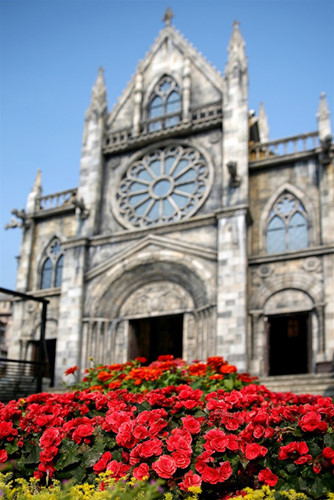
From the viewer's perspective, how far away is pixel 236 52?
23219 mm

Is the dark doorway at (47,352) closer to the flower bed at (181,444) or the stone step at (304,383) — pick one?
the stone step at (304,383)

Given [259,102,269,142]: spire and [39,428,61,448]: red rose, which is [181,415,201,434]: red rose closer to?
[39,428,61,448]: red rose

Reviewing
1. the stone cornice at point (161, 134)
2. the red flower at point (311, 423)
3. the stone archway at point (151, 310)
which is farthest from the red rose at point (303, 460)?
the stone cornice at point (161, 134)

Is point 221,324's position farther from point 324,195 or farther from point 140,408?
point 140,408

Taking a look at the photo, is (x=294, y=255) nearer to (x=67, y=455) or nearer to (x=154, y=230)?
(x=154, y=230)

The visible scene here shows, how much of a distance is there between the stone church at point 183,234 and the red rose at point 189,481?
13.2 meters

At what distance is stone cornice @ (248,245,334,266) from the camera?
19438 millimetres

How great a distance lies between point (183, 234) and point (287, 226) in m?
3.78

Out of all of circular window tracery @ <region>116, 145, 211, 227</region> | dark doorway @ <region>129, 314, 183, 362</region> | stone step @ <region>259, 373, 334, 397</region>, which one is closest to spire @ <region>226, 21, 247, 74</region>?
circular window tracery @ <region>116, 145, 211, 227</region>

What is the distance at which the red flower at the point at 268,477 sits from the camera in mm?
5801

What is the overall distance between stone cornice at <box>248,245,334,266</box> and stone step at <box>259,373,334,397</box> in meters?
4.12

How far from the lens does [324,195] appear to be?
20234 millimetres

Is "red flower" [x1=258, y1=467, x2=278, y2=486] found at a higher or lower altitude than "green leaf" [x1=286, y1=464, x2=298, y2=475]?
lower

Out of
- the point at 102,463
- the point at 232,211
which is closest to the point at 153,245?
the point at 232,211
